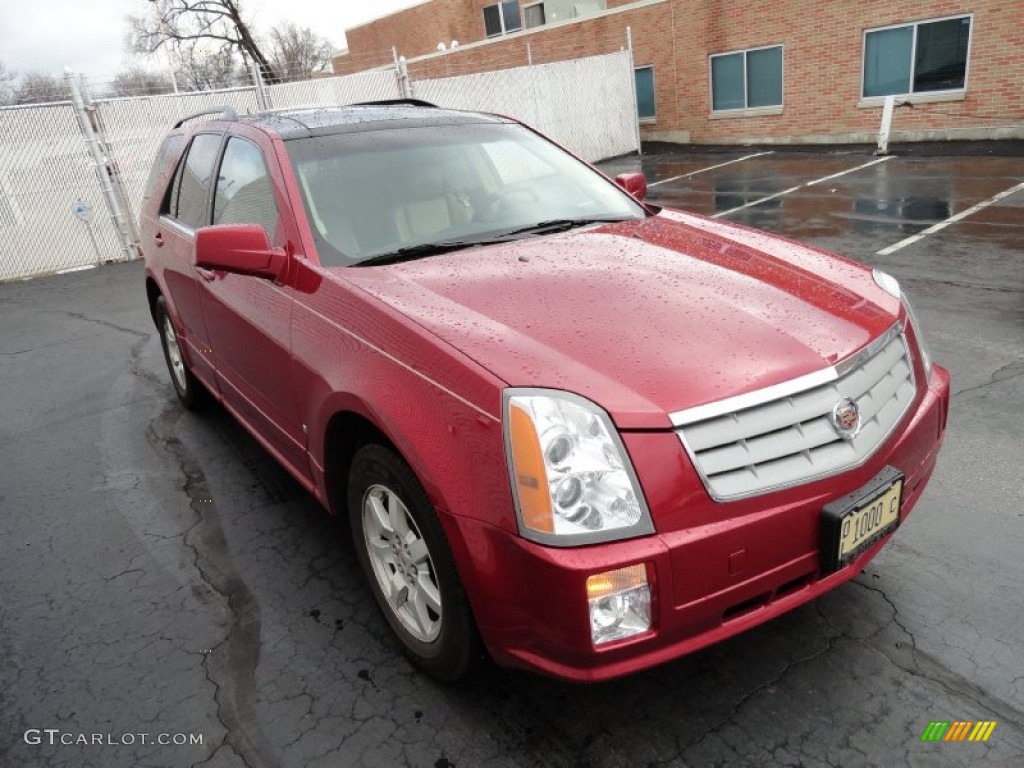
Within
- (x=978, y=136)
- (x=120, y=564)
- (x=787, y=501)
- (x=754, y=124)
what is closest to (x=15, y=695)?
(x=120, y=564)

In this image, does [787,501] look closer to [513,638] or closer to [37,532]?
[513,638]

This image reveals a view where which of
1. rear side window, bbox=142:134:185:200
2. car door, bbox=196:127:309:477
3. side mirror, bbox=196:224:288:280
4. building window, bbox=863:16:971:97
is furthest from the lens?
building window, bbox=863:16:971:97

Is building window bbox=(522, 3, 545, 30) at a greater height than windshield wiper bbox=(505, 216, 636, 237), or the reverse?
building window bbox=(522, 3, 545, 30)

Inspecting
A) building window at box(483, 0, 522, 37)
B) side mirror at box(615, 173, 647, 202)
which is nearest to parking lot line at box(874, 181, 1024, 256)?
side mirror at box(615, 173, 647, 202)

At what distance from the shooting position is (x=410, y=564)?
7.64 ft

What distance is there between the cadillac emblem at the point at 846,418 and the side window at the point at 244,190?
2.09m

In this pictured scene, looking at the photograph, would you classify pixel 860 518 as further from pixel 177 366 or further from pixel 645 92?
pixel 645 92

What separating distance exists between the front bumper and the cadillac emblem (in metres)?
0.10

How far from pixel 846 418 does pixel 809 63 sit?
1608 centimetres

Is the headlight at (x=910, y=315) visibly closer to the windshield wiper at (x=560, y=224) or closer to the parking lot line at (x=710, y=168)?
the windshield wiper at (x=560, y=224)

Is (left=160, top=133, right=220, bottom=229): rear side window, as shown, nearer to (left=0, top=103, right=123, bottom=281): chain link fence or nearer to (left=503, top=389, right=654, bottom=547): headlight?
(left=503, top=389, right=654, bottom=547): headlight

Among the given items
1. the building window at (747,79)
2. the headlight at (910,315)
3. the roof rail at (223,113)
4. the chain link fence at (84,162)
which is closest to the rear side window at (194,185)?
the roof rail at (223,113)

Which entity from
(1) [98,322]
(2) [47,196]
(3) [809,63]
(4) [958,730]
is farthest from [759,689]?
(3) [809,63]

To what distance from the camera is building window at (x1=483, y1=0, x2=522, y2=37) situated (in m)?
27.0
